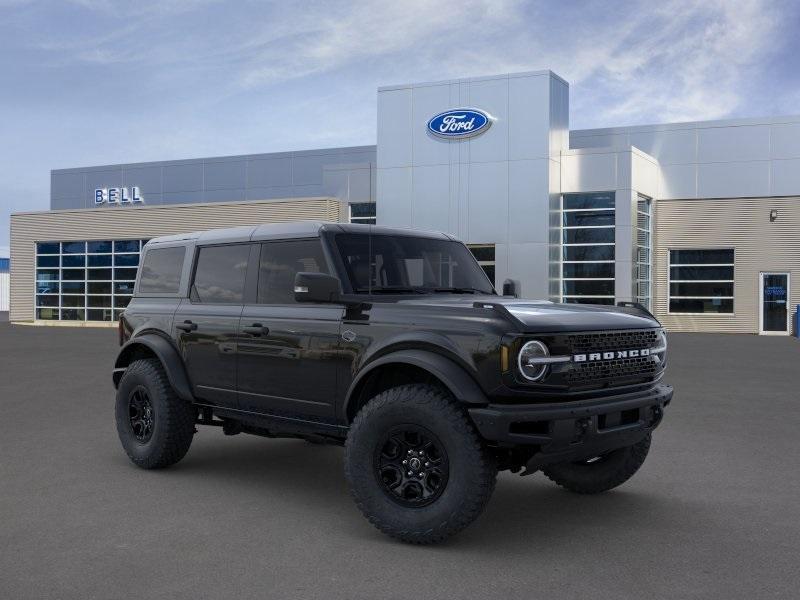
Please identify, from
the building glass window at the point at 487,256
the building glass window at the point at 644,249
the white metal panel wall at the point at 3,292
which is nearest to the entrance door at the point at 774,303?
the building glass window at the point at 644,249

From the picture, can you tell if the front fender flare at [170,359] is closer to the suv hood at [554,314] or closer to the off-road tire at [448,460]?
the off-road tire at [448,460]

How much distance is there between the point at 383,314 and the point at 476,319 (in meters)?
0.73

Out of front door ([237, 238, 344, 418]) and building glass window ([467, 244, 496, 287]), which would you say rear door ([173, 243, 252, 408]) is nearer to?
front door ([237, 238, 344, 418])

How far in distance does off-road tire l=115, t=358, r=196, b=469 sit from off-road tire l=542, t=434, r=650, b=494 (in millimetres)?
2980

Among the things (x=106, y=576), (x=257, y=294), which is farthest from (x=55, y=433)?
(x=106, y=576)

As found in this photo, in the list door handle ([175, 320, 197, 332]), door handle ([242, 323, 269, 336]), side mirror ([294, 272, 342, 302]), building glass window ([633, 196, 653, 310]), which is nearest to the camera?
side mirror ([294, 272, 342, 302])

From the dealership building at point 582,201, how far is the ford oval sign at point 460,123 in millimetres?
52

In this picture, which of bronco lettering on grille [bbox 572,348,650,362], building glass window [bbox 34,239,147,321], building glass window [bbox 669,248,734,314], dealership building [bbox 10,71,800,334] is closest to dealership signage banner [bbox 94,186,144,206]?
building glass window [bbox 34,239,147,321]

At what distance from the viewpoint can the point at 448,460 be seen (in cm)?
495

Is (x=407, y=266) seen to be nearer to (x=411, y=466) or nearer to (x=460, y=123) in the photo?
(x=411, y=466)

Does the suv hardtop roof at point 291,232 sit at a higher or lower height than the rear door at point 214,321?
higher

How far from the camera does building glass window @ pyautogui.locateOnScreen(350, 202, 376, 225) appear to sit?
33.4 metres

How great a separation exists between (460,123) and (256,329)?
24.6 metres

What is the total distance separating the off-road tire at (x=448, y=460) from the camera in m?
4.86
